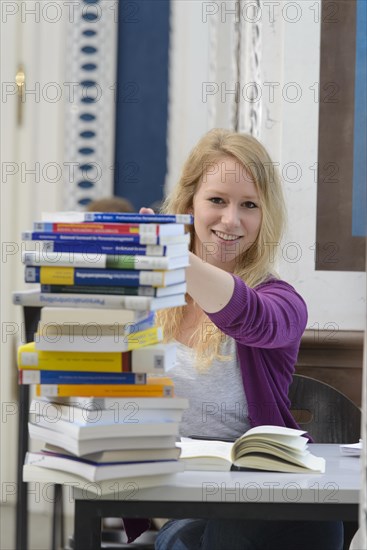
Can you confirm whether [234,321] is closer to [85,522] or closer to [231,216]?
[231,216]

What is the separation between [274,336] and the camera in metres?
1.98

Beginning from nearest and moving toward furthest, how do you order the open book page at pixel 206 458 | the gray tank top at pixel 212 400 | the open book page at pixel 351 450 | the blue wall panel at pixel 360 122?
the open book page at pixel 206 458 → the open book page at pixel 351 450 → the gray tank top at pixel 212 400 → the blue wall panel at pixel 360 122

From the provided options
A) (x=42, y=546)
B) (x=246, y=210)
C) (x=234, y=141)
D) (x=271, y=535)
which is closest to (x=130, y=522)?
(x=271, y=535)

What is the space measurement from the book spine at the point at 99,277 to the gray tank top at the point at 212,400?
1.85 ft

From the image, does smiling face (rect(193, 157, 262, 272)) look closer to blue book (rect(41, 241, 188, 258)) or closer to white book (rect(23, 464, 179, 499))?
blue book (rect(41, 241, 188, 258))

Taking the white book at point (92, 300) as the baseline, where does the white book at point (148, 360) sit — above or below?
below

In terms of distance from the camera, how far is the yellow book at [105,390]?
1570mm

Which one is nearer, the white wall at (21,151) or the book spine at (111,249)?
the book spine at (111,249)

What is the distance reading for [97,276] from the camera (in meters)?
1.55

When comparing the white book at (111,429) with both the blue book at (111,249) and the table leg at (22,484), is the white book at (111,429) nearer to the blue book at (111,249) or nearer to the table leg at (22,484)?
the blue book at (111,249)

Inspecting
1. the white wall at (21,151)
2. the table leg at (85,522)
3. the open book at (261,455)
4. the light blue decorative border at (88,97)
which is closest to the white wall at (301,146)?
the open book at (261,455)

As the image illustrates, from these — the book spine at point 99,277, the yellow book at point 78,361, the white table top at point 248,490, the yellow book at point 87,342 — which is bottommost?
the white table top at point 248,490

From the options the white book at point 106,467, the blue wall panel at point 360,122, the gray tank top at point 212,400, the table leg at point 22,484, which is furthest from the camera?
the blue wall panel at point 360,122

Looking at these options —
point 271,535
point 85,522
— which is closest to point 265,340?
point 271,535
